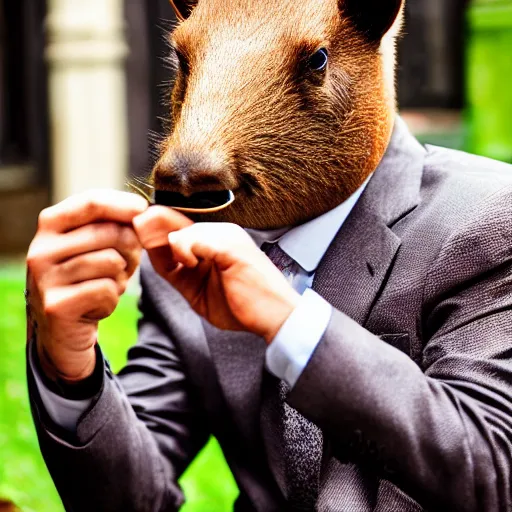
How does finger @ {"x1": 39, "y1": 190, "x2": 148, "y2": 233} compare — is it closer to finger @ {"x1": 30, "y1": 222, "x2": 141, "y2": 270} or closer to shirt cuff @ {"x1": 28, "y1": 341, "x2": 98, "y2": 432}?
finger @ {"x1": 30, "y1": 222, "x2": 141, "y2": 270}

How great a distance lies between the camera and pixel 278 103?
2.02 m

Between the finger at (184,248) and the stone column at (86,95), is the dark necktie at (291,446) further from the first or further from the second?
the stone column at (86,95)

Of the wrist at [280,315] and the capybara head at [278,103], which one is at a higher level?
the capybara head at [278,103]

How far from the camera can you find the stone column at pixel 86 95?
9.22 metres

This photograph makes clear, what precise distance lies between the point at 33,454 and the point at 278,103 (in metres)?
2.85

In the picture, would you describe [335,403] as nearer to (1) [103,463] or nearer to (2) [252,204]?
(2) [252,204]

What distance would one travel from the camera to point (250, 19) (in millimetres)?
2051

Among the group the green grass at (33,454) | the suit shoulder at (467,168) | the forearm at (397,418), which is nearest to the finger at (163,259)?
the forearm at (397,418)

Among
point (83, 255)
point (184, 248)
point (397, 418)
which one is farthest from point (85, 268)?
point (397, 418)

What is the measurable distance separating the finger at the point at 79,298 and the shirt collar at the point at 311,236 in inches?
13.8

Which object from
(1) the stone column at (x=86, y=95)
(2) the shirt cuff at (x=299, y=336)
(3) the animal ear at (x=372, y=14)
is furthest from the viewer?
(1) the stone column at (x=86, y=95)

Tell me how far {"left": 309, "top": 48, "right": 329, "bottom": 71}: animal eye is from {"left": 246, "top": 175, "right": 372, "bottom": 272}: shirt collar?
0.30 meters

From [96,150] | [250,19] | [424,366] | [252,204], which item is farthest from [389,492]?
[96,150]

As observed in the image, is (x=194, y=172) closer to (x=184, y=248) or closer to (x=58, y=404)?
(x=184, y=248)
